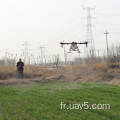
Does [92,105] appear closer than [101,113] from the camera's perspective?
No

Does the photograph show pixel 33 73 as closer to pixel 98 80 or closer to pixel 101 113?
pixel 98 80

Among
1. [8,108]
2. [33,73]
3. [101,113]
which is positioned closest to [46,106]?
[8,108]

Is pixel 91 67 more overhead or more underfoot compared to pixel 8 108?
more overhead

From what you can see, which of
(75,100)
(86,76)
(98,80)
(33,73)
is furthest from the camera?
(33,73)

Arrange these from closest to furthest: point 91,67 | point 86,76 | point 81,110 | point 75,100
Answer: point 81,110, point 75,100, point 86,76, point 91,67

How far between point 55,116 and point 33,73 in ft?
63.0

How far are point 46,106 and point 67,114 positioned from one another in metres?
1.55

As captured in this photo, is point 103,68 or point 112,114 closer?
point 112,114

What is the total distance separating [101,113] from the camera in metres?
7.28

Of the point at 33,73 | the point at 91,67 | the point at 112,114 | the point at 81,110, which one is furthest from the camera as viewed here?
the point at 33,73

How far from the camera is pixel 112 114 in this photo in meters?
6.99

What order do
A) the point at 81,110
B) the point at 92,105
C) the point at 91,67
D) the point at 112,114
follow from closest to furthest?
the point at 112,114 < the point at 81,110 < the point at 92,105 < the point at 91,67

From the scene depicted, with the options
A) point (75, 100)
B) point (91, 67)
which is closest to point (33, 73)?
point (91, 67)

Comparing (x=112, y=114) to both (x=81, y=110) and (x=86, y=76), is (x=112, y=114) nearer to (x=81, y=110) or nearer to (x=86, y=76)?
(x=81, y=110)
